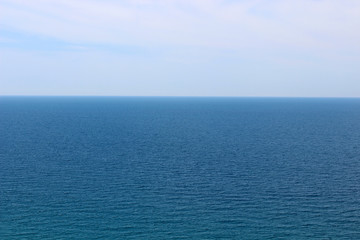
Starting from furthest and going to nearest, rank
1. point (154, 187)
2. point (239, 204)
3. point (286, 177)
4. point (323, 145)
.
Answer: point (323, 145), point (286, 177), point (154, 187), point (239, 204)

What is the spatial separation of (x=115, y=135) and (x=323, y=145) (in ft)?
221

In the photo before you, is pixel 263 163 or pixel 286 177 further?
pixel 263 163

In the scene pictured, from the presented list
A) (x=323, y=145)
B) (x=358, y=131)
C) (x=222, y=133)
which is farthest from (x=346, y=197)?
(x=358, y=131)

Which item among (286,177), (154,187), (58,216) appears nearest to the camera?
(58,216)

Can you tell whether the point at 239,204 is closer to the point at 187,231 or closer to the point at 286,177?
the point at 187,231

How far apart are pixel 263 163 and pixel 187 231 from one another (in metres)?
42.8

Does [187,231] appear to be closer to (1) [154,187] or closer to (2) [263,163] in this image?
(1) [154,187]

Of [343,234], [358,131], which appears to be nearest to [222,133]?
[358,131]

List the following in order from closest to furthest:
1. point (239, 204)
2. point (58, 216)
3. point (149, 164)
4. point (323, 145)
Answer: point (58, 216) < point (239, 204) < point (149, 164) < point (323, 145)

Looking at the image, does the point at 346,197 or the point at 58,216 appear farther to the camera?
the point at 346,197

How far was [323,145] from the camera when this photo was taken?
12062cm

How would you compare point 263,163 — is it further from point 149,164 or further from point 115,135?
point 115,135

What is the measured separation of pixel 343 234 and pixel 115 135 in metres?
100

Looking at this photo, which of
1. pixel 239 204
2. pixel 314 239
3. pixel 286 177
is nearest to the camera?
pixel 314 239
